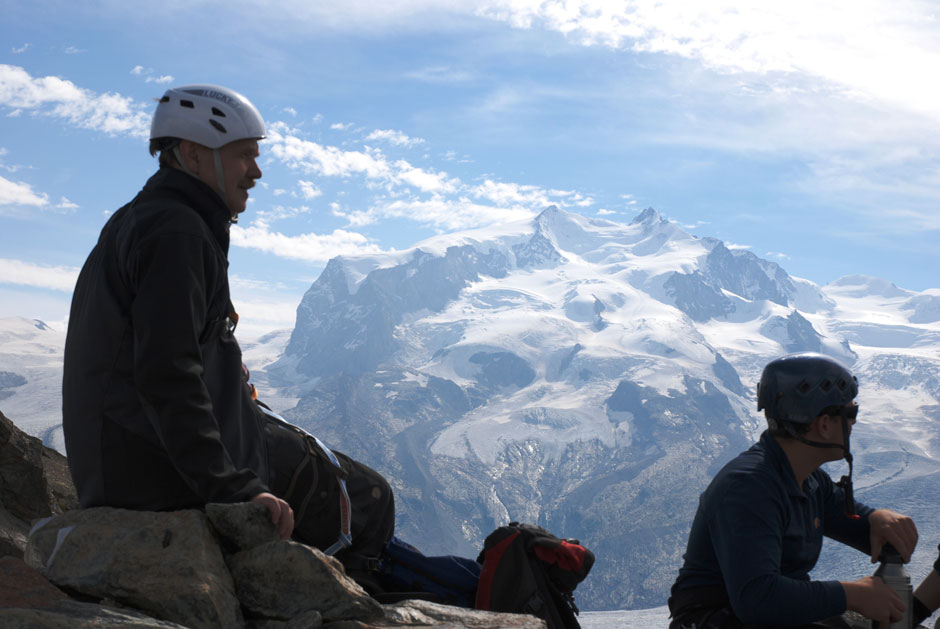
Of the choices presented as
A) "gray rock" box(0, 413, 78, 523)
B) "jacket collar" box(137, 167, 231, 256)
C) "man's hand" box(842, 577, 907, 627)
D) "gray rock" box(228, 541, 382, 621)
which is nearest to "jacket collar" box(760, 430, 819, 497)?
"man's hand" box(842, 577, 907, 627)

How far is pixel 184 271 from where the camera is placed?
17.8 ft

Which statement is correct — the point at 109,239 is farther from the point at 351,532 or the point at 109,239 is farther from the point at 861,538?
the point at 861,538

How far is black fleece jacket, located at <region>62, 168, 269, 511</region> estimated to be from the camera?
527cm

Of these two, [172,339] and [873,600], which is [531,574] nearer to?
[873,600]

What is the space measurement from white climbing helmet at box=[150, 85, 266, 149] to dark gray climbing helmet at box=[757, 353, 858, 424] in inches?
168

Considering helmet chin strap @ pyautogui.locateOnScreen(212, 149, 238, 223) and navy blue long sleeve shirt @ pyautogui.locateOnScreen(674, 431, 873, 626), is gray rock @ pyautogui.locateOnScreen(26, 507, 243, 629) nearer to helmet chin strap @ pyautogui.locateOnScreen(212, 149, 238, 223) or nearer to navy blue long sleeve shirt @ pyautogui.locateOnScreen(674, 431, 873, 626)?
helmet chin strap @ pyautogui.locateOnScreen(212, 149, 238, 223)

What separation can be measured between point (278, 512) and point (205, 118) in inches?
110

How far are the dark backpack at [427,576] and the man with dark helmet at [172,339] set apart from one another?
1.66 meters

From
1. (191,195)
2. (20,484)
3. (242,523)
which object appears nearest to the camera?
(242,523)

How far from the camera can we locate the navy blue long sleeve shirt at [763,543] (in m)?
5.83

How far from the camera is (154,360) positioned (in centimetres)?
525

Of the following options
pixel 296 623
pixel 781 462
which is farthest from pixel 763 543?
pixel 296 623

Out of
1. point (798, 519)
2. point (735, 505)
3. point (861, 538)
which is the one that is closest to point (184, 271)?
point (735, 505)

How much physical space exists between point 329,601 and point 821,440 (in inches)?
150
